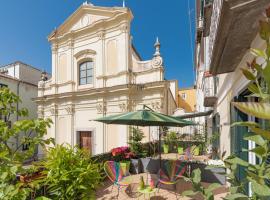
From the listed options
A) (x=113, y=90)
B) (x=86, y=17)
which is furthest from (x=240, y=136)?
(x=86, y=17)

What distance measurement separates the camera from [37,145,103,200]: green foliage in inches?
97.6

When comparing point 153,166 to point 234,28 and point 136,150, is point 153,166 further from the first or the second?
point 234,28

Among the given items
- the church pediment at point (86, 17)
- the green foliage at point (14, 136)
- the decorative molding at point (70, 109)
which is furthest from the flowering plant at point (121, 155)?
the church pediment at point (86, 17)

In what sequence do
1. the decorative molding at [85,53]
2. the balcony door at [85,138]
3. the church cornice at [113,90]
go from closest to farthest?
the church cornice at [113,90] < the balcony door at [85,138] < the decorative molding at [85,53]

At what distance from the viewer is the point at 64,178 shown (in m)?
2.42

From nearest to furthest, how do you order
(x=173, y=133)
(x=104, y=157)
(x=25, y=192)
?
(x=25, y=192)
(x=104, y=157)
(x=173, y=133)

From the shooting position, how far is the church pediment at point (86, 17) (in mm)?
13596

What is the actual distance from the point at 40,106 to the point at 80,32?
7.36 m

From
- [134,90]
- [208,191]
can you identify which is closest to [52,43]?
[134,90]

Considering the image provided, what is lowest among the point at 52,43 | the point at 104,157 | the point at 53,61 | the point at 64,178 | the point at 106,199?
the point at 106,199

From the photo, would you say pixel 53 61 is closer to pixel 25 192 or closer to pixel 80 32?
pixel 80 32

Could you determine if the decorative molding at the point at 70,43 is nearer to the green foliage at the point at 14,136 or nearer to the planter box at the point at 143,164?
the planter box at the point at 143,164

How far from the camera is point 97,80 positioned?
14.0 meters

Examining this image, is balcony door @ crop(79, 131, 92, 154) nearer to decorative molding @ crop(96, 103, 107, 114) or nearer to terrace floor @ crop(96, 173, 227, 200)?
decorative molding @ crop(96, 103, 107, 114)
